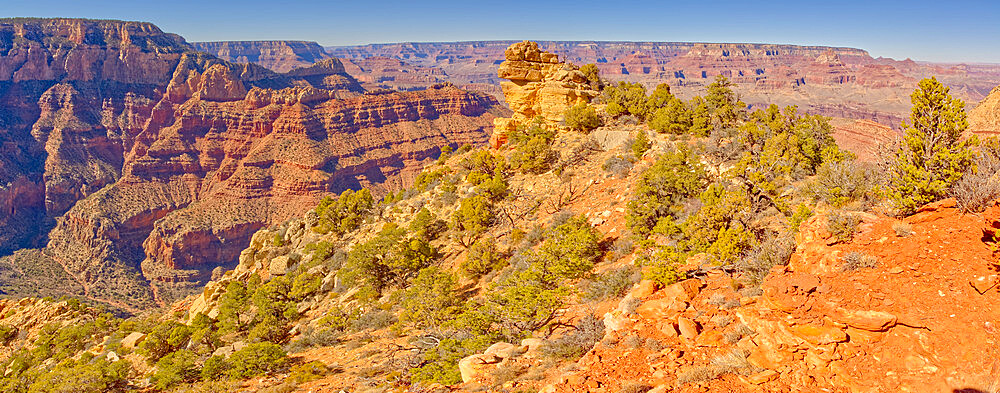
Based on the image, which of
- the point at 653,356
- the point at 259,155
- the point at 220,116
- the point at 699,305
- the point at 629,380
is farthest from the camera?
the point at 220,116

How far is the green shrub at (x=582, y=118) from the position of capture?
3656 centimetres

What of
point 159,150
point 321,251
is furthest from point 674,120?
point 159,150

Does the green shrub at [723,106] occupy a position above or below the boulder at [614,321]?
above

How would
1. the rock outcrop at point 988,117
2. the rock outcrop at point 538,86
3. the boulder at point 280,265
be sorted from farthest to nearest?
the rock outcrop at point 988,117
the rock outcrop at point 538,86
the boulder at point 280,265

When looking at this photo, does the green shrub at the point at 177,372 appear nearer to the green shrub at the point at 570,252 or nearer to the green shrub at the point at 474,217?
the green shrub at the point at 570,252

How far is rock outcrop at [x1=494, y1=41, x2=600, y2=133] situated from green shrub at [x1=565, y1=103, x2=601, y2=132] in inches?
46.9

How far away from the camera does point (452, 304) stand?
2002 centimetres

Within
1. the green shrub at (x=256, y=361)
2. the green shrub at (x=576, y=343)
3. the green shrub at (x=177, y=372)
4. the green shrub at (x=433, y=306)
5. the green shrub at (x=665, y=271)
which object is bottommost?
the green shrub at (x=177, y=372)

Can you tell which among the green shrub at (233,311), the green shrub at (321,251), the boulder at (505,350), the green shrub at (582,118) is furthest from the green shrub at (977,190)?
the green shrub at (321,251)

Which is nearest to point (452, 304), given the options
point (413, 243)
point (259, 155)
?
point (413, 243)

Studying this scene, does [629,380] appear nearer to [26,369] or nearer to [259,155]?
[26,369]

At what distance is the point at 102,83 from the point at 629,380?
21197cm

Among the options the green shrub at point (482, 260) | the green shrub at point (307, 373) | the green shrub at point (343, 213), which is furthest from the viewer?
the green shrub at point (343, 213)

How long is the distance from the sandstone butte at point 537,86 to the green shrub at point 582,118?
1232 mm
